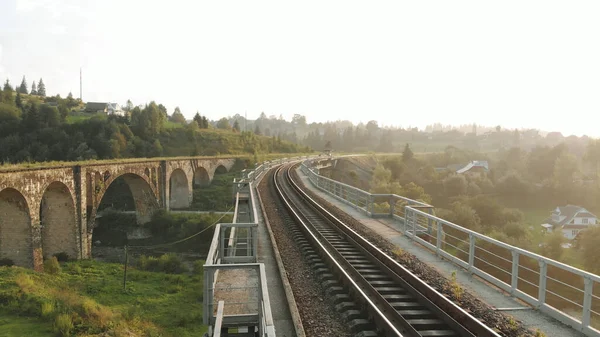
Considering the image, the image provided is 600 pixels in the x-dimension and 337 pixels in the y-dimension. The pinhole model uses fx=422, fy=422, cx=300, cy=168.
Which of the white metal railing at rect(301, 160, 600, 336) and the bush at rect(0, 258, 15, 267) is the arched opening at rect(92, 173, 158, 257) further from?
the white metal railing at rect(301, 160, 600, 336)

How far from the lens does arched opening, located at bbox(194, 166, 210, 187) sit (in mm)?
60500

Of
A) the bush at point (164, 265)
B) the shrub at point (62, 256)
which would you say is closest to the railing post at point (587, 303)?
the bush at point (164, 265)

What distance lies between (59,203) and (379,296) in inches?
1130

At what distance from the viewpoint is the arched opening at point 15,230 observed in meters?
24.2

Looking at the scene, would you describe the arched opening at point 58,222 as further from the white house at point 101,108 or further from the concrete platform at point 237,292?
the white house at point 101,108

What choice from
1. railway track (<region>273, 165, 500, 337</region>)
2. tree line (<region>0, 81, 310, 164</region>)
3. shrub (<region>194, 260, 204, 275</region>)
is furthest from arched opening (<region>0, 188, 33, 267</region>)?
tree line (<region>0, 81, 310, 164</region>)

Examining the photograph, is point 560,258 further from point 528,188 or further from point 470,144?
point 470,144

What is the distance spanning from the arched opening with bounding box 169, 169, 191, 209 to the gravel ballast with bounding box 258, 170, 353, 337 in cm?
3958

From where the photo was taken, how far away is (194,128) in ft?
325

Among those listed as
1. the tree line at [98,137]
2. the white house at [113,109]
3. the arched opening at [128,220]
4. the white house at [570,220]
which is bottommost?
the white house at [570,220]

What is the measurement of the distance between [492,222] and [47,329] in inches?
1882

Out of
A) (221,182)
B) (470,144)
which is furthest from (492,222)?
(470,144)

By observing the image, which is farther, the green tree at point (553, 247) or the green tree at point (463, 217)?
the green tree at point (463, 217)

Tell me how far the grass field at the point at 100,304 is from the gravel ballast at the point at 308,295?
585 centimetres
